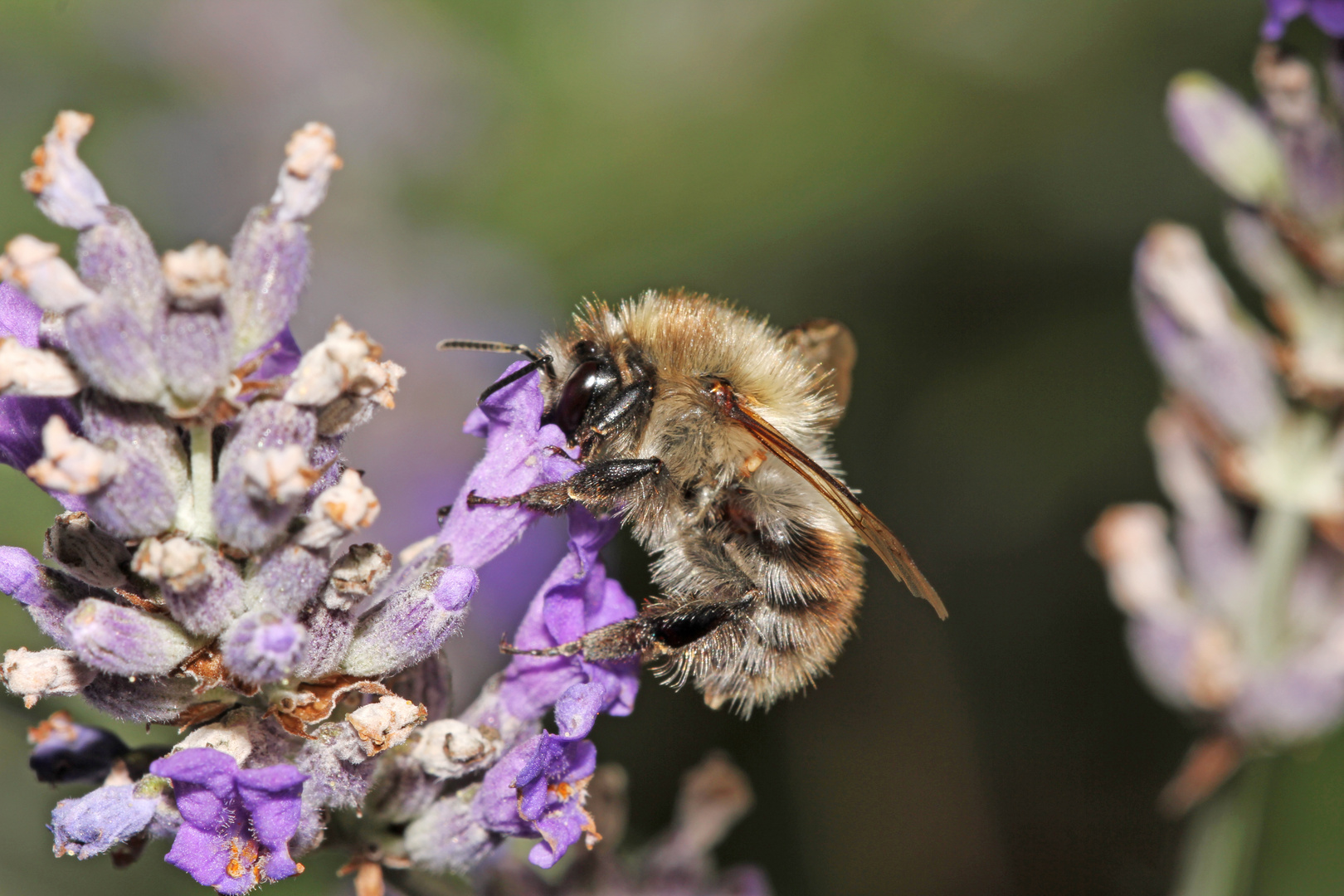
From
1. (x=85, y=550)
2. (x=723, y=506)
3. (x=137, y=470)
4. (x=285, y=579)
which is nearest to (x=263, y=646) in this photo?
(x=285, y=579)

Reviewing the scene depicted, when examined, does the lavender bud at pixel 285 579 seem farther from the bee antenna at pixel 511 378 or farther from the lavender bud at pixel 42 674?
A: the bee antenna at pixel 511 378

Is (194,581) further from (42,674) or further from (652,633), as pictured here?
(652,633)

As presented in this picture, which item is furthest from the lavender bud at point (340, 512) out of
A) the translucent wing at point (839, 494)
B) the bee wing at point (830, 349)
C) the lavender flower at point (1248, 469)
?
the lavender flower at point (1248, 469)

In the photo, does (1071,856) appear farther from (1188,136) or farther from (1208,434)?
(1188,136)

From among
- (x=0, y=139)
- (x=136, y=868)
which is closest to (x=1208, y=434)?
(x=136, y=868)

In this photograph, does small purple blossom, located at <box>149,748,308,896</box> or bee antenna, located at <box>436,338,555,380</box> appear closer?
small purple blossom, located at <box>149,748,308,896</box>

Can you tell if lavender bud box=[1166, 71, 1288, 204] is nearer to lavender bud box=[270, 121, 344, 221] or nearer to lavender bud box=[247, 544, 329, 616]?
lavender bud box=[270, 121, 344, 221]

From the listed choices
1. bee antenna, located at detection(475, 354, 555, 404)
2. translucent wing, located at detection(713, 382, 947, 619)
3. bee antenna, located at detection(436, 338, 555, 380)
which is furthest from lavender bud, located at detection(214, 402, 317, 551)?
translucent wing, located at detection(713, 382, 947, 619)
